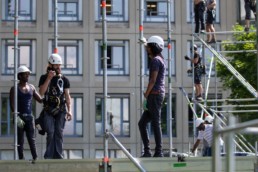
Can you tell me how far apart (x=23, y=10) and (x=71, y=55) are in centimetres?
272

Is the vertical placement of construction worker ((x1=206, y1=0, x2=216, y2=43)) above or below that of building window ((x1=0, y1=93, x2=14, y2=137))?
above

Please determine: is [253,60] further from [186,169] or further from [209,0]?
[186,169]

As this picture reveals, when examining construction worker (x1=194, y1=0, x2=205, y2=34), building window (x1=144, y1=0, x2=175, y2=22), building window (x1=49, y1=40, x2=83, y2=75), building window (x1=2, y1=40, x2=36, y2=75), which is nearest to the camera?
construction worker (x1=194, y1=0, x2=205, y2=34)

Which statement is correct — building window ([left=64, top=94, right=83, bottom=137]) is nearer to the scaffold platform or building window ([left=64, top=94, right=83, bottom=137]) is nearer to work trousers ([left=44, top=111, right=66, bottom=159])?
work trousers ([left=44, top=111, right=66, bottom=159])

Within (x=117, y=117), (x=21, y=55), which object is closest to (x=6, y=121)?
(x=21, y=55)

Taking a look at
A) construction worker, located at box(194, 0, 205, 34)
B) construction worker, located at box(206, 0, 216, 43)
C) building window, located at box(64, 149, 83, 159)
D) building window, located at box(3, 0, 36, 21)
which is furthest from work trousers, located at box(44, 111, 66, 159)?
building window, located at box(3, 0, 36, 21)

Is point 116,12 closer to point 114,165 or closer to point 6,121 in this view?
point 6,121

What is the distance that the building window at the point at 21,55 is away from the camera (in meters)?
38.5

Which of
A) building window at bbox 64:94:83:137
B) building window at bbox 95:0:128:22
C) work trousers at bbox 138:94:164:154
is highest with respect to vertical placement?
building window at bbox 95:0:128:22

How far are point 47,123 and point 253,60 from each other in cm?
2188

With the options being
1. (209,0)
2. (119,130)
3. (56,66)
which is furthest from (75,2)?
(56,66)

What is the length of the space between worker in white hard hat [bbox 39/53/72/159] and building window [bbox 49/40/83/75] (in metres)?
25.1

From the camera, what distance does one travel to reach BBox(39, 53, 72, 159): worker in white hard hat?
13.3 meters

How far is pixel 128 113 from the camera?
38625 mm
